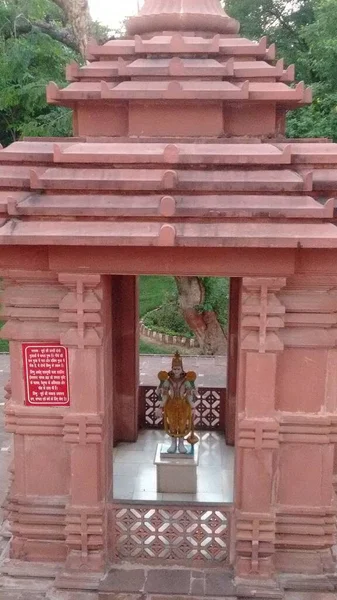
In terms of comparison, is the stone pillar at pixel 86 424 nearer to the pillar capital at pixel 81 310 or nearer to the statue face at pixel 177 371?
the pillar capital at pixel 81 310

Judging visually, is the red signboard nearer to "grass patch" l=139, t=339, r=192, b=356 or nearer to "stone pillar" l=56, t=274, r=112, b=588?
"stone pillar" l=56, t=274, r=112, b=588

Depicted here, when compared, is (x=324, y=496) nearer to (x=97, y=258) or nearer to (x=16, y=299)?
(x=97, y=258)

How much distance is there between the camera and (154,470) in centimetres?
691

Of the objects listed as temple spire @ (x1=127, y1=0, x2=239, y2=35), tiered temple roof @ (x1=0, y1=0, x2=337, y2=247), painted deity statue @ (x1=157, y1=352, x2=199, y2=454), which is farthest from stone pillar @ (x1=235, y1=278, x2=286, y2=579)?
temple spire @ (x1=127, y1=0, x2=239, y2=35)

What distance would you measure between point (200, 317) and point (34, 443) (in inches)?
422

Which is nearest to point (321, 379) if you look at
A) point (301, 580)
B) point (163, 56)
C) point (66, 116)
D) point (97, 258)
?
point (301, 580)

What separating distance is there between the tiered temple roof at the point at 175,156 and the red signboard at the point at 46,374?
1105 mm

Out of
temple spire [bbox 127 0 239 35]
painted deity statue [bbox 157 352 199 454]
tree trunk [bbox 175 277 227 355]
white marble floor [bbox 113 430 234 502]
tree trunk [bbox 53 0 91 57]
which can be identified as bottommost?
tree trunk [bbox 175 277 227 355]

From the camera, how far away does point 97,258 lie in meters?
4.79

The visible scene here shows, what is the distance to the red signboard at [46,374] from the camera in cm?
512

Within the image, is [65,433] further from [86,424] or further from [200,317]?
[200,317]

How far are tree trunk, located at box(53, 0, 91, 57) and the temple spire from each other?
9918mm

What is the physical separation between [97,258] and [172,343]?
1332cm

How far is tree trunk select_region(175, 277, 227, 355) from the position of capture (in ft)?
50.3
